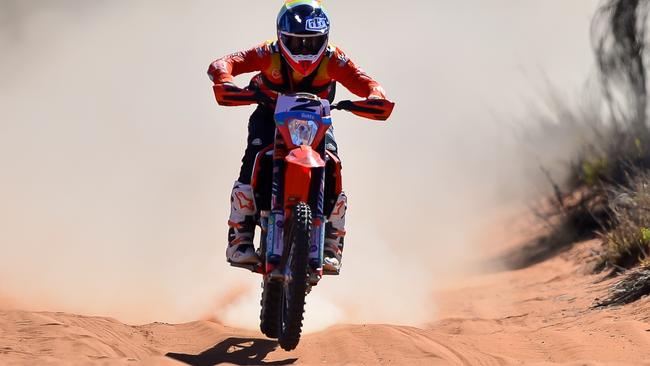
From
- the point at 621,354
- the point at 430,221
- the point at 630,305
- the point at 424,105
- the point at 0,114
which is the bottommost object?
the point at 621,354

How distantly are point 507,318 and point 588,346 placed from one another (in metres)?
2.97

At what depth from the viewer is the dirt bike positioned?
707 centimetres

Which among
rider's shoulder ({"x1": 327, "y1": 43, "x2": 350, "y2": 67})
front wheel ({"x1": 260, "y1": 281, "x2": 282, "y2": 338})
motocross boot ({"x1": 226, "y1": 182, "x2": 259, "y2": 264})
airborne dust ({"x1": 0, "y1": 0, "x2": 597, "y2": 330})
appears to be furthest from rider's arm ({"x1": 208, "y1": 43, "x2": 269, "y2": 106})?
airborne dust ({"x1": 0, "y1": 0, "x2": 597, "y2": 330})

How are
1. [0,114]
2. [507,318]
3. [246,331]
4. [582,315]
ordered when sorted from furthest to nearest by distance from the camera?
1. [0,114]
2. [507,318]
3. [582,315]
4. [246,331]

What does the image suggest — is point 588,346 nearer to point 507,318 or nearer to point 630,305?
point 630,305

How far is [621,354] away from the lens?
288 inches

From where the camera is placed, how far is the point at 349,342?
26.3 feet

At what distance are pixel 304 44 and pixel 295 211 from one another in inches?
59.0

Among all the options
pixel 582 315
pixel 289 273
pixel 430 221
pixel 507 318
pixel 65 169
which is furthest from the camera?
pixel 430 221

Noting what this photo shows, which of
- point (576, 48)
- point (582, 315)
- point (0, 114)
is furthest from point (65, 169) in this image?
point (576, 48)

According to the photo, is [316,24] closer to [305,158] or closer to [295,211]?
[305,158]

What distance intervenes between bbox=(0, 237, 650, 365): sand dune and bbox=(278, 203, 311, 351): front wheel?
54 cm

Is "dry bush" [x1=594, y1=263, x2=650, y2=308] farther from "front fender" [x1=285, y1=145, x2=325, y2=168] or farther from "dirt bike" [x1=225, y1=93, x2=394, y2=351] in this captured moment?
"front fender" [x1=285, y1=145, x2=325, y2=168]

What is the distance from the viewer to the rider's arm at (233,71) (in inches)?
299
